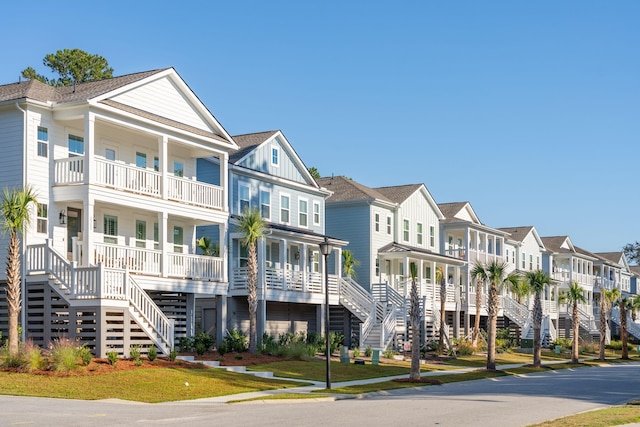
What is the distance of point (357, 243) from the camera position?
54938 mm

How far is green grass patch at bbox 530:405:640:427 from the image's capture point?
18.3 metres

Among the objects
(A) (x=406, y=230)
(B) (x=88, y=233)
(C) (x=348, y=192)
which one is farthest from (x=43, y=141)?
(A) (x=406, y=230)

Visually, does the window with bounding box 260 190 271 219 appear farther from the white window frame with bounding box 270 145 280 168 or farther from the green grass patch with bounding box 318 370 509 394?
the green grass patch with bounding box 318 370 509 394

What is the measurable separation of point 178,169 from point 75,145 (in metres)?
6.53

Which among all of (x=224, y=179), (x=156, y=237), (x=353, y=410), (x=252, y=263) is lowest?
(x=353, y=410)

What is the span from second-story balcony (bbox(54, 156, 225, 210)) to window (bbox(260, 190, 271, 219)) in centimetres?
720

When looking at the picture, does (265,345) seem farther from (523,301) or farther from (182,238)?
(523,301)

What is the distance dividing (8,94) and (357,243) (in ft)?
88.4

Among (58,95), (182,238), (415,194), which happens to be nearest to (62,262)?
(58,95)

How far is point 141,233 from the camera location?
37281 mm

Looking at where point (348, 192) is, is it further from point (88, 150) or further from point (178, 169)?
point (88, 150)

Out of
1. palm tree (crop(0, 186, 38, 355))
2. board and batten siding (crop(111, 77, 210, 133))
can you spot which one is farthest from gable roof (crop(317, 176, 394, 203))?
palm tree (crop(0, 186, 38, 355))

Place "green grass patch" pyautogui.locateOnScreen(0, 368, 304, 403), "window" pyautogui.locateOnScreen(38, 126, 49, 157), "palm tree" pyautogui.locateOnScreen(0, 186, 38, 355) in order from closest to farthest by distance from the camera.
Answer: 1. "green grass patch" pyautogui.locateOnScreen(0, 368, 304, 403)
2. "palm tree" pyautogui.locateOnScreen(0, 186, 38, 355)
3. "window" pyautogui.locateOnScreen(38, 126, 49, 157)

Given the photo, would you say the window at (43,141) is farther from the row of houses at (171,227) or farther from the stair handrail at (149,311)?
the stair handrail at (149,311)
